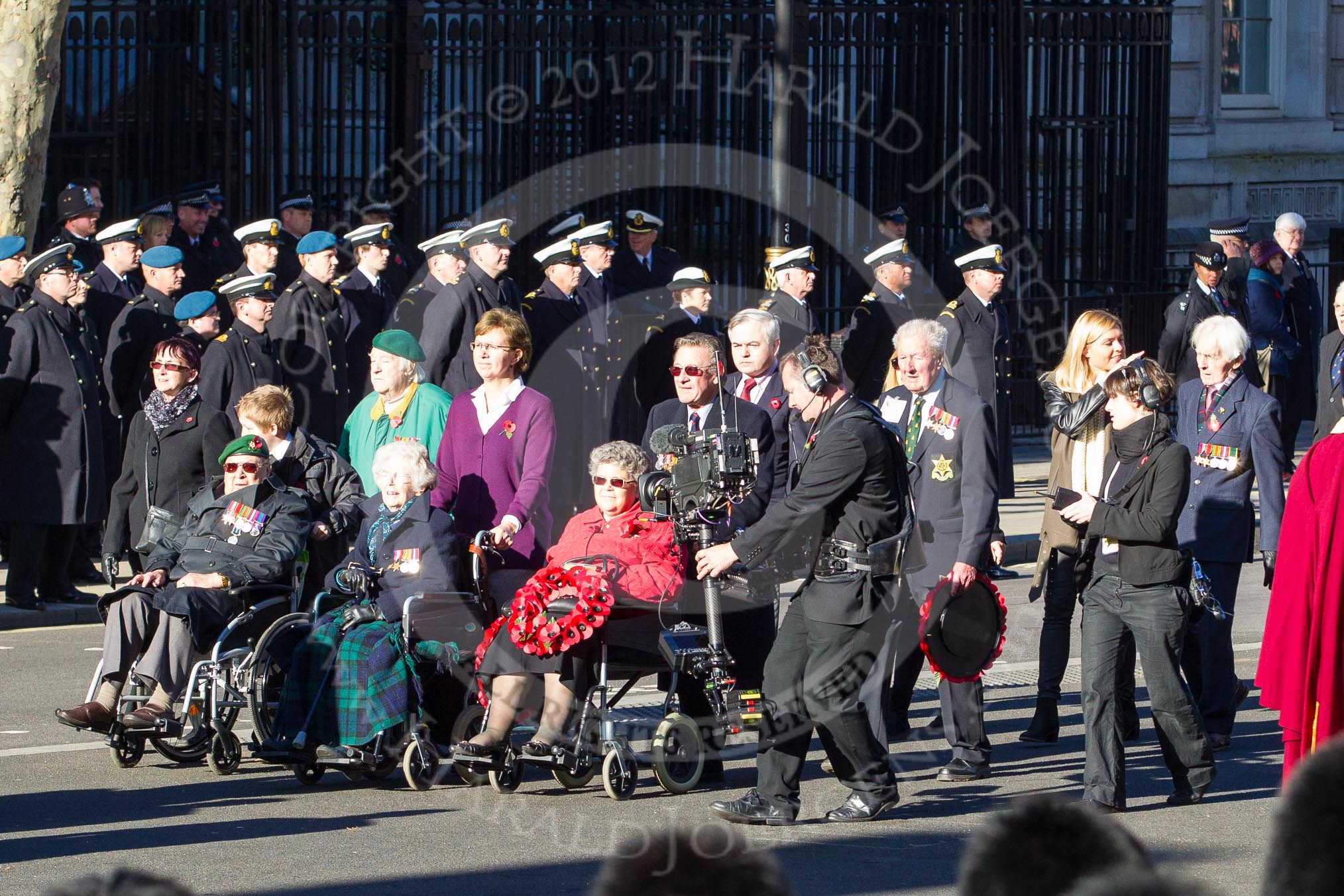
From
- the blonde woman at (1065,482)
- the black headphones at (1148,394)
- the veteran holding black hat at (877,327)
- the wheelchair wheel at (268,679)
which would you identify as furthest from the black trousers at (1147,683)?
the veteran holding black hat at (877,327)

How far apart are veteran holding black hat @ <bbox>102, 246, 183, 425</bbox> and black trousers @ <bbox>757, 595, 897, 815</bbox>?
19.7 ft

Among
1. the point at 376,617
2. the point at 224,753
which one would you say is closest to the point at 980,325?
the point at 376,617

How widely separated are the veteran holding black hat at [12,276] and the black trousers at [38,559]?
140 cm

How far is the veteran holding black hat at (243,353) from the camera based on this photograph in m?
10.3

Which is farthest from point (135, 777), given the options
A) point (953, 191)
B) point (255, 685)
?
point (953, 191)

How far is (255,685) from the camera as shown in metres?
7.33

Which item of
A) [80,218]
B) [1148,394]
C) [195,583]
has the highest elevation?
[80,218]

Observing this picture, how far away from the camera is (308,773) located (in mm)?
7383

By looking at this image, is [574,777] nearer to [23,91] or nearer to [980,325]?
[980,325]

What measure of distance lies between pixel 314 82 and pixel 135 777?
9569mm

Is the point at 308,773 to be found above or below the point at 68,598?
above

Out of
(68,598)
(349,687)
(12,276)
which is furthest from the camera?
(12,276)

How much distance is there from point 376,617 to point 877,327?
6.41 m

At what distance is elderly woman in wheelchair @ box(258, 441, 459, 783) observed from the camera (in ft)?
23.8
